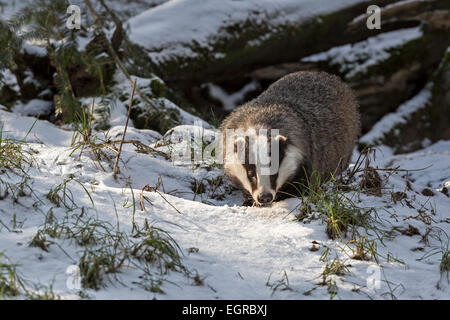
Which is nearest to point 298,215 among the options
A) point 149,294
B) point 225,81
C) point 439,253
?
→ point 439,253

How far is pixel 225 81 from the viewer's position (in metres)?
7.87

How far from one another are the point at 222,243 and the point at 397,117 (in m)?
6.03

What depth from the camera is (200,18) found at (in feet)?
23.6

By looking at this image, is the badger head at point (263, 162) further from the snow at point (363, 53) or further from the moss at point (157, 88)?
the snow at point (363, 53)

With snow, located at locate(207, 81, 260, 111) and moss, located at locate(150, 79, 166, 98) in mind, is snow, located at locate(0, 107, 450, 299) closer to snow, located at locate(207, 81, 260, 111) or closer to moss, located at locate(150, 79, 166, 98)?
moss, located at locate(150, 79, 166, 98)

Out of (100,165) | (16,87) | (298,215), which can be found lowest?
(298,215)

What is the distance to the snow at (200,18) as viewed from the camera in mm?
6863

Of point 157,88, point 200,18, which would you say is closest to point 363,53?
point 200,18

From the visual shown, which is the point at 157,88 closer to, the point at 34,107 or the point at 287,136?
the point at 34,107

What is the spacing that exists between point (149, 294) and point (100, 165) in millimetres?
1663

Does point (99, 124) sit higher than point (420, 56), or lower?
lower

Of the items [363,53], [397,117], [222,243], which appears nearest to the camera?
[222,243]

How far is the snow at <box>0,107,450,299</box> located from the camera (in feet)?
8.17

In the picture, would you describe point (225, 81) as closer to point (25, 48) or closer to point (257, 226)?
point (25, 48)
